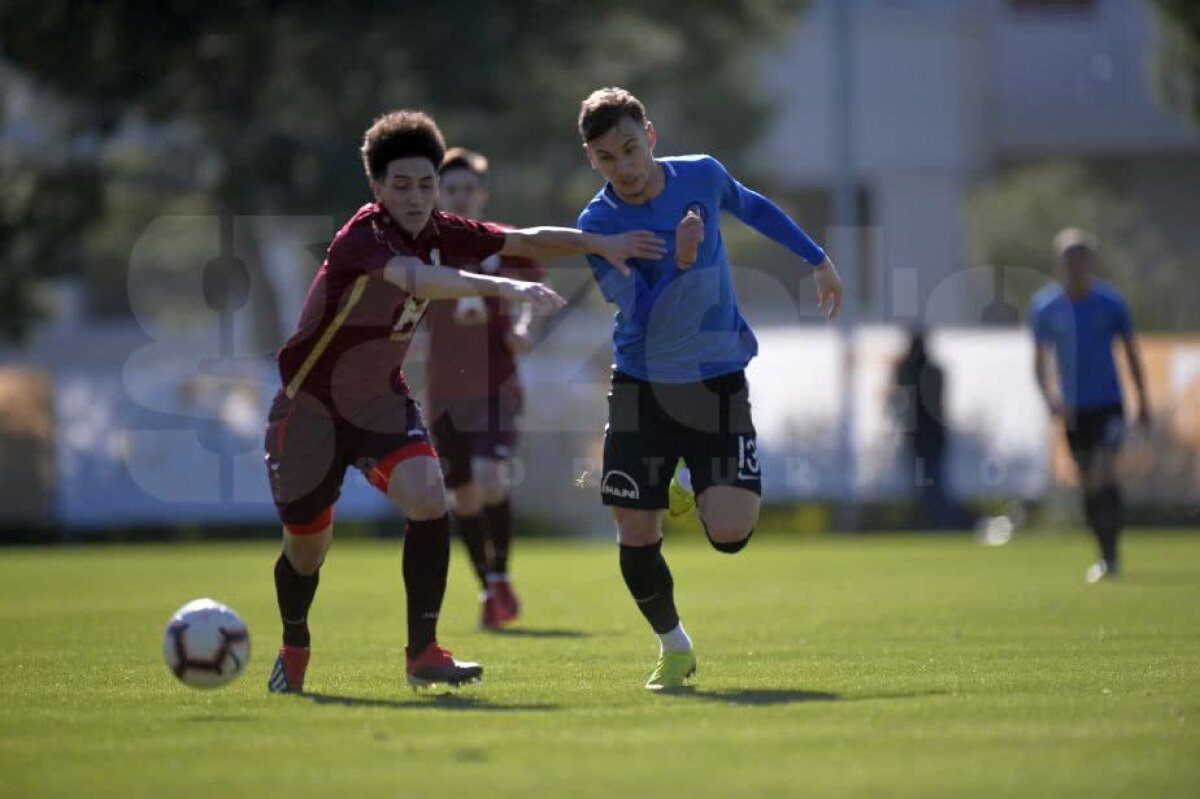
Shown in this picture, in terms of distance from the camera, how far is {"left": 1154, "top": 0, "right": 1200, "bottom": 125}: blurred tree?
26.7 meters

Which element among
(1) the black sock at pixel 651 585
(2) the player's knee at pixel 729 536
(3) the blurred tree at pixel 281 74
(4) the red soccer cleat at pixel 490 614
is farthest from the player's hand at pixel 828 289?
(3) the blurred tree at pixel 281 74

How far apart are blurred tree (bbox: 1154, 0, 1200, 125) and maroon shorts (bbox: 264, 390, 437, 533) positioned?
2097 centimetres

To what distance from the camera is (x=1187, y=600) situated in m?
12.5

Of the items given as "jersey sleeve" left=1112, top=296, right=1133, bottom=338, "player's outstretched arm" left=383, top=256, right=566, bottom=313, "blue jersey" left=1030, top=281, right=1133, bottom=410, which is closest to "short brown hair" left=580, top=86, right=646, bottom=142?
"player's outstretched arm" left=383, top=256, right=566, bottom=313

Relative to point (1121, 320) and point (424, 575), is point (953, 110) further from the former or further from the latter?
point (424, 575)

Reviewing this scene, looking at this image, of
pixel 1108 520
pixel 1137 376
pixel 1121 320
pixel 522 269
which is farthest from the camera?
pixel 1121 320

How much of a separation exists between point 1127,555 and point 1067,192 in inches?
931

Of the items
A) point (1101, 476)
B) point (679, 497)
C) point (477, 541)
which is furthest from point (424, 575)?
point (1101, 476)

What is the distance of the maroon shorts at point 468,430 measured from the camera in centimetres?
1223

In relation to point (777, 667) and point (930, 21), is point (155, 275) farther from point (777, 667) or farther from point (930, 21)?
point (777, 667)

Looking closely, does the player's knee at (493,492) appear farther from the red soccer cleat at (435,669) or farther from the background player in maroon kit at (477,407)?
the red soccer cleat at (435,669)

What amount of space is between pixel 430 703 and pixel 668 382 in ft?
5.58

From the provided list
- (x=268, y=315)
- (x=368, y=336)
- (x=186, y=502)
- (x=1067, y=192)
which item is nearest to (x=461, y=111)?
(x=268, y=315)

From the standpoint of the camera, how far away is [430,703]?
7.45 metres
